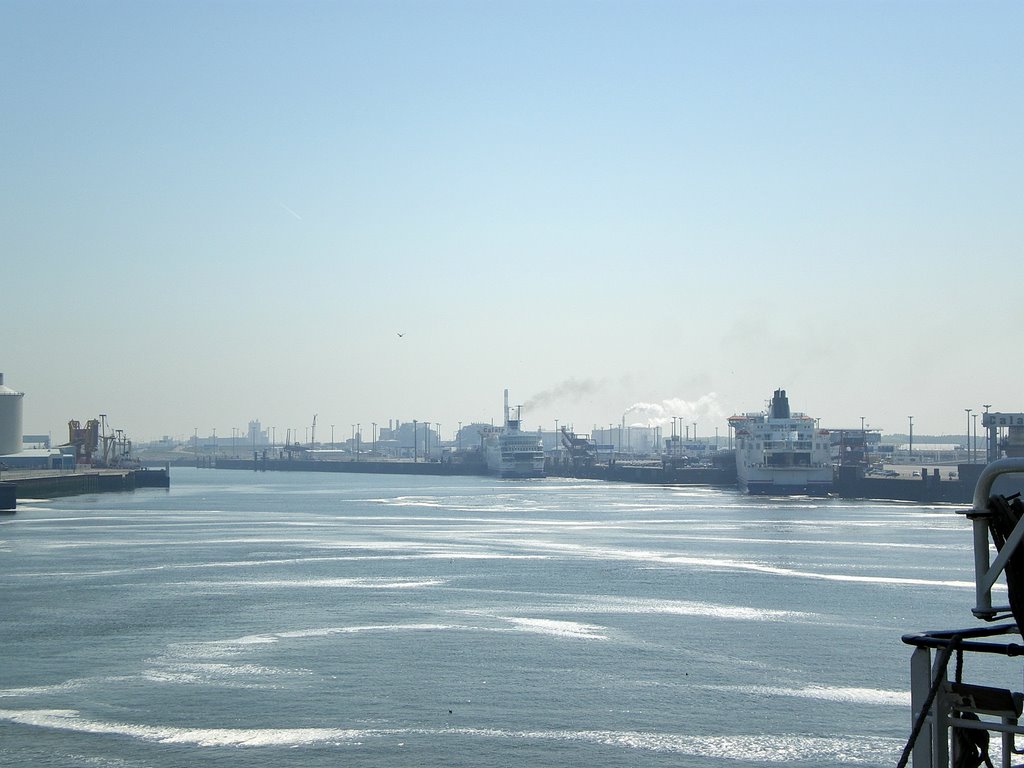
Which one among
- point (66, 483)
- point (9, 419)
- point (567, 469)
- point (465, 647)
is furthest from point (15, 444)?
point (465, 647)

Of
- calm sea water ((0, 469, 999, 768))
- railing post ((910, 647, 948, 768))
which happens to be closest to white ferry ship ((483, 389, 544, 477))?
calm sea water ((0, 469, 999, 768))

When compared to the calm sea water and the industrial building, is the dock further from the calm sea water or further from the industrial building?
the calm sea water

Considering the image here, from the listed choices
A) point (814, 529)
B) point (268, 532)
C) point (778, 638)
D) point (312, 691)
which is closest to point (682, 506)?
point (814, 529)

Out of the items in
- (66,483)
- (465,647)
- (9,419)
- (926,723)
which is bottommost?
(465,647)

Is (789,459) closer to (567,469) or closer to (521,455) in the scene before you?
(521,455)

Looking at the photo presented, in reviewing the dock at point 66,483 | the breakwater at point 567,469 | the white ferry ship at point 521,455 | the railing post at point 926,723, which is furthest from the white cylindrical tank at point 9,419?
the railing post at point 926,723

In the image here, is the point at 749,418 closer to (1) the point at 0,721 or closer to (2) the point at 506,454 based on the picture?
(2) the point at 506,454
